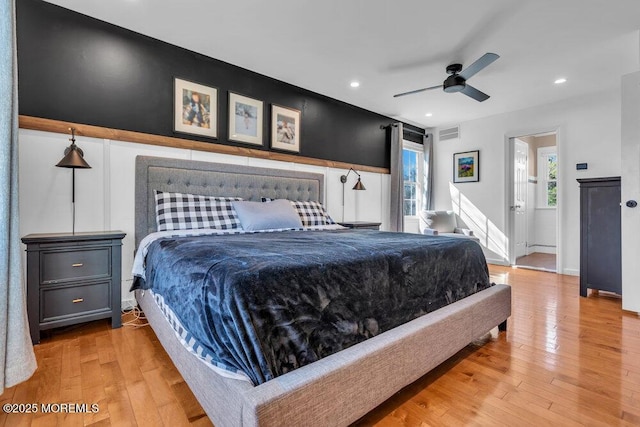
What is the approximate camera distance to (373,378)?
128 centimetres

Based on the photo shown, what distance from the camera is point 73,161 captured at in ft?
7.44

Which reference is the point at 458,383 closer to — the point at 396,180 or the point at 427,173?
the point at 396,180

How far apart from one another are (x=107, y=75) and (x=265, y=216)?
6.14ft

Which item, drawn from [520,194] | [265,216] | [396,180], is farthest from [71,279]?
[520,194]

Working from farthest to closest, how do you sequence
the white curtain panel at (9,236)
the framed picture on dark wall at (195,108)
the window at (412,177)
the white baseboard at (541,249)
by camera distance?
the white baseboard at (541,249) < the window at (412,177) < the framed picture on dark wall at (195,108) < the white curtain panel at (9,236)

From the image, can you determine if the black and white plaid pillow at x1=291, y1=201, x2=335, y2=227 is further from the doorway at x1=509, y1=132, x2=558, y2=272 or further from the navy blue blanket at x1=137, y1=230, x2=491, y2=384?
the doorway at x1=509, y1=132, x2=558, y2=272

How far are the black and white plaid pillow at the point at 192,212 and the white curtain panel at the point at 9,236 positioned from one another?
123 centimetres

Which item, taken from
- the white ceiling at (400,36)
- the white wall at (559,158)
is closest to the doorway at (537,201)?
the white wall at (559,158)

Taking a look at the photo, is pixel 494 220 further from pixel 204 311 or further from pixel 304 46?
pixel 204 311

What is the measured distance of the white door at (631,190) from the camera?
2.77 metres

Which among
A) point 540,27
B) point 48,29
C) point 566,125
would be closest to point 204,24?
point 48,29

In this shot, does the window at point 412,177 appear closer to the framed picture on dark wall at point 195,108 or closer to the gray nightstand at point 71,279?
the framed picture on dark wall at point 195,108

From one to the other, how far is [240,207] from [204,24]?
5.42ft

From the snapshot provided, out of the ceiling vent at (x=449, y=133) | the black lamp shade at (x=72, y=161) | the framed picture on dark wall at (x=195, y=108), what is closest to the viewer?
the black lamp shade at (x=72, y=161)
